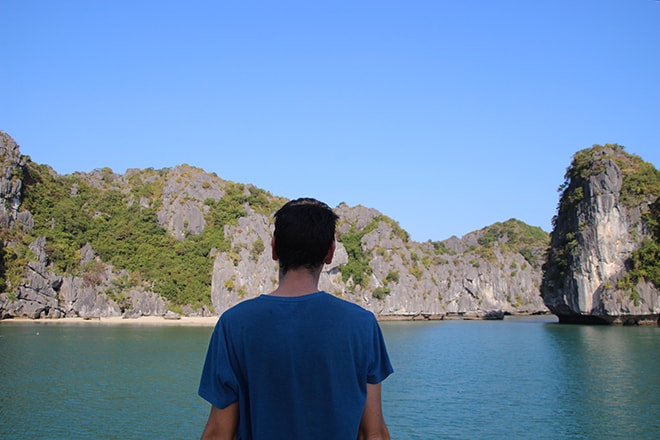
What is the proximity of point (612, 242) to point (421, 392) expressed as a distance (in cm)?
4409

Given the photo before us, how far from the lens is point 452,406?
697 inches

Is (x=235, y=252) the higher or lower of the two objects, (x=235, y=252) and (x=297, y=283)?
the higher

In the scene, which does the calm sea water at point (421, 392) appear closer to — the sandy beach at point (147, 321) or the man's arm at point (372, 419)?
the man's arm at point (372, 419)

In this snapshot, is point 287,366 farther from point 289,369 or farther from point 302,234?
point 302,234

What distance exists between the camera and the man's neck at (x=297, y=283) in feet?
5.98

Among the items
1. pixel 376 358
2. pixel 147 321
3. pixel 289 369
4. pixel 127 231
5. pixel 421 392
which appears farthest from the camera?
pixel 127 231

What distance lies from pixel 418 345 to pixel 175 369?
18.4 metres

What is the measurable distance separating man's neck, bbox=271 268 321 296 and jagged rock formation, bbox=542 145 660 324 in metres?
57.8

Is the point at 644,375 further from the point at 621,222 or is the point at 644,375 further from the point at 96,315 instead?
the point at 96,315

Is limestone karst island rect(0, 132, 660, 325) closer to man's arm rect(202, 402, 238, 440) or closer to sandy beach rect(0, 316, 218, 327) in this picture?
sandy beach rect(0, 316, 218, 327)

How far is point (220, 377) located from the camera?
172 centimetres

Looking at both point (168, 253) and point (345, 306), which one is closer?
point (345, 306)

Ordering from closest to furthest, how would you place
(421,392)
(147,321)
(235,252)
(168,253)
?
(421,392) < (147,321) < (235,252) < (168,253)

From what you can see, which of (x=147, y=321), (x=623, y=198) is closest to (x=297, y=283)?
(x=623, y=198)
